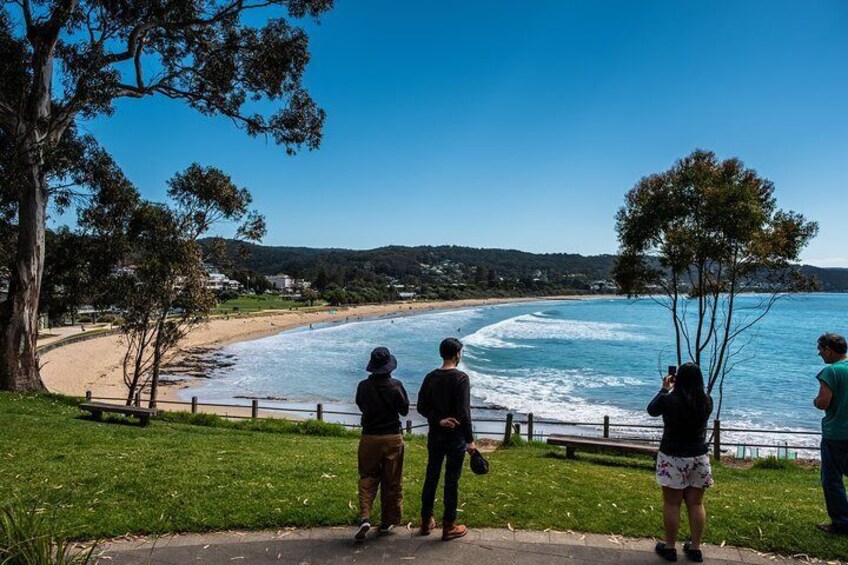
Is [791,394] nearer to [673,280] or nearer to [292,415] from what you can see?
[673,280]

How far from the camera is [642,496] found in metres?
5.78

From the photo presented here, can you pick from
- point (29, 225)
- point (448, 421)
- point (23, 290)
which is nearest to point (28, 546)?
point (448, 421)

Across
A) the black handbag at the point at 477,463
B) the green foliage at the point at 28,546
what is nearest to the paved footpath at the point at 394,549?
the black handbag at the point at 477,463

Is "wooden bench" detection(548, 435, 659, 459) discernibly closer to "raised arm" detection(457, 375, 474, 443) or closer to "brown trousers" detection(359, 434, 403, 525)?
"brown trousers" detection(359, 434, 403, 525)

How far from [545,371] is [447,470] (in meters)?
29.4

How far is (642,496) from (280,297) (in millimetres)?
115750

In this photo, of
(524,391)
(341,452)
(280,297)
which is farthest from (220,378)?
(280,297)

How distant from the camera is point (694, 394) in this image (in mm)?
3949

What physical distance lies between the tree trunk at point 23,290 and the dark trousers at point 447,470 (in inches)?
450

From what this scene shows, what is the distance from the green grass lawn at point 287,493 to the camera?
466cm

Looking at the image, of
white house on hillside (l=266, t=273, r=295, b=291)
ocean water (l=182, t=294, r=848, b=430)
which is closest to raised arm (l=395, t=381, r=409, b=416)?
ocean water (l=182, t=294, r=848, b=430)

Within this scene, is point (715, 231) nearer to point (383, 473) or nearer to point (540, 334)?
point (383, 473)

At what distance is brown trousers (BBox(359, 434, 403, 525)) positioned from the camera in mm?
4477

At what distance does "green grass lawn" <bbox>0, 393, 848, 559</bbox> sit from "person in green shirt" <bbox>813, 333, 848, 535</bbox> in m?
0.23
